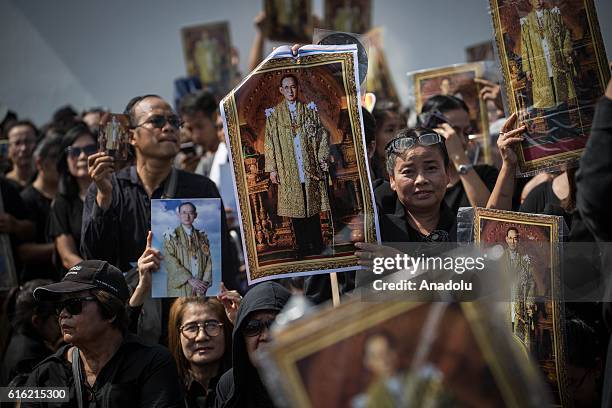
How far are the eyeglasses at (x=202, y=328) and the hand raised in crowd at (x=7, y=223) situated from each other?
2013 mm

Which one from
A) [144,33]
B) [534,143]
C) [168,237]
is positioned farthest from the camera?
[144,33]

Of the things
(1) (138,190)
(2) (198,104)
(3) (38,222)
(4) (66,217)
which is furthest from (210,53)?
(1) (138,190)

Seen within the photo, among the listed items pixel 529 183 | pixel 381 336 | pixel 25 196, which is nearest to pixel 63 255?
pixel 25 196

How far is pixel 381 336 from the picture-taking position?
226 cm

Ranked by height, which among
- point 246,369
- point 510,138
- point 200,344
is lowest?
point 246,369

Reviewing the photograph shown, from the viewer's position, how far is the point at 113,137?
5066 millimetres

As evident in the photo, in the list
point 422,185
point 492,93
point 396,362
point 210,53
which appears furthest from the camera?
point 210,53

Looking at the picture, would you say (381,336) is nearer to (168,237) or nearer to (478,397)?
(478,397)

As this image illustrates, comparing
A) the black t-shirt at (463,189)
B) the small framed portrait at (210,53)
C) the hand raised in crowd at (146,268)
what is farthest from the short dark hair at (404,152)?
the small framed portrait at (210,53)

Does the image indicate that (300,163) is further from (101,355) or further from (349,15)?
(349,15)

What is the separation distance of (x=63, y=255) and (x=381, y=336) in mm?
3811

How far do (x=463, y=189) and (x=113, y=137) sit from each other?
1897 millimetres

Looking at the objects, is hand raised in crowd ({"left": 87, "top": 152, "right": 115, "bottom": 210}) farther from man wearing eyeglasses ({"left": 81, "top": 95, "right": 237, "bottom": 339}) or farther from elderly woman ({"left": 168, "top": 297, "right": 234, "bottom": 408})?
elderly woman ({"left": 168, "top": 297, "right": 234, "bottom": 408})

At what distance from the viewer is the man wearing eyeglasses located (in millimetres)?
4957
